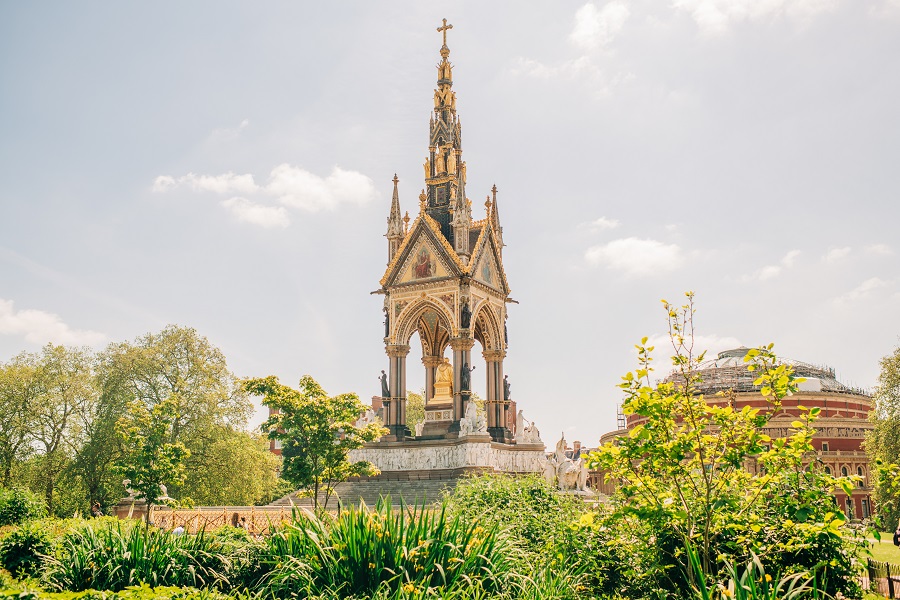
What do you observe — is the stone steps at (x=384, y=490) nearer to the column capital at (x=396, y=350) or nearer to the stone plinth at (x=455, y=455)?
the stone plinth at (x=455, y=455)

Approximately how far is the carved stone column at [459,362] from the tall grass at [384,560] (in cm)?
2462

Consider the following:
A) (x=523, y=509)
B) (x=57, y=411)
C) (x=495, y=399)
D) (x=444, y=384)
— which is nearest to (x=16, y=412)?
(x=57, y=411)

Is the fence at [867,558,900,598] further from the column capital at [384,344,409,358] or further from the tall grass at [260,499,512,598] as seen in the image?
the column capital at [384,344,409,358]

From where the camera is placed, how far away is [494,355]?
36.7 meters

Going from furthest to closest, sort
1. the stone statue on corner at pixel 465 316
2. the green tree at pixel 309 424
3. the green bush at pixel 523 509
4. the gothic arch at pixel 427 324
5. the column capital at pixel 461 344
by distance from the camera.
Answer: the gothic arch at pixel 427 324
the stone statue on corner at pixel 465 316
the column capital at pixel 461 344
the green tree at pixel 309 424
the green bush at pixel 523 509

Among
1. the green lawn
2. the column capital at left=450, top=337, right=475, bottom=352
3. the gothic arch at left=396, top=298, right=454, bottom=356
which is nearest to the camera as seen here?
the green lawn

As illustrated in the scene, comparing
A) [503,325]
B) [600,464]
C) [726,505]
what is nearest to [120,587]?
[600,464]

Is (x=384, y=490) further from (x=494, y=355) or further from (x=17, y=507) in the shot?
(x=17, y=507)

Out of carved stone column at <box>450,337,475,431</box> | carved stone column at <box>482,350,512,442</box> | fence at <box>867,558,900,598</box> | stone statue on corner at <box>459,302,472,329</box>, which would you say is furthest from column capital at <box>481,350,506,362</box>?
fence at <box>867,558,900,598</box>

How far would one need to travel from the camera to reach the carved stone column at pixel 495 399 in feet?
113

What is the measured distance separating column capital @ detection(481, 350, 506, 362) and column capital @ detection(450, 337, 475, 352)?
278 cm

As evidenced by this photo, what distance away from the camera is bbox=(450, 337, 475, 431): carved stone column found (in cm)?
3341

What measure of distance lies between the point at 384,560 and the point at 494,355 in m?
28.6

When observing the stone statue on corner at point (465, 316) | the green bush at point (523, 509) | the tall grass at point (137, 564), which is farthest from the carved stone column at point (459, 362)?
the tall grass at point (137, 564)
